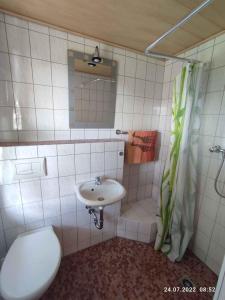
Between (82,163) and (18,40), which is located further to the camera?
(82,163)

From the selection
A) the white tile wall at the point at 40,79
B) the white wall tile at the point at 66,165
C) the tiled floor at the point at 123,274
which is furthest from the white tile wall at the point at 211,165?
the white wall tile at the point at 66,165

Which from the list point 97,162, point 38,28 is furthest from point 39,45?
point 97,162

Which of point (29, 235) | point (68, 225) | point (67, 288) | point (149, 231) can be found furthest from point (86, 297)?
point (149, 231)

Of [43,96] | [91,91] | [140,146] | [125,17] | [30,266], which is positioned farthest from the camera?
[140,146]

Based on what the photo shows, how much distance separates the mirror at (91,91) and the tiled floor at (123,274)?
1.44 m

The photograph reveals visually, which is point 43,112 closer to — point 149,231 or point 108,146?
point 108,146

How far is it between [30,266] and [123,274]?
910 millimetres

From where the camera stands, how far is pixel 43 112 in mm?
1412

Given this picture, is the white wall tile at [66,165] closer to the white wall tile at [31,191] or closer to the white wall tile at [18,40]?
the white wall tile at [31,191]

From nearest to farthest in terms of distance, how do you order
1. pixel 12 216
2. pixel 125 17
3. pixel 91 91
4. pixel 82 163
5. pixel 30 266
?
1. pixel 30 266
2. pixel 125 17
3. pixel 12 216
4. pixel 82 163
5. pixel 91 91

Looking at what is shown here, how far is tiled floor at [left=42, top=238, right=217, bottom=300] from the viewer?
128 cm

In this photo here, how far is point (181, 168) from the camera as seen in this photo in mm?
1446

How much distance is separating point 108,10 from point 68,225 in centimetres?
194

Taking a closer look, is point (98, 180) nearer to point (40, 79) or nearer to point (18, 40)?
point (40, 79)
